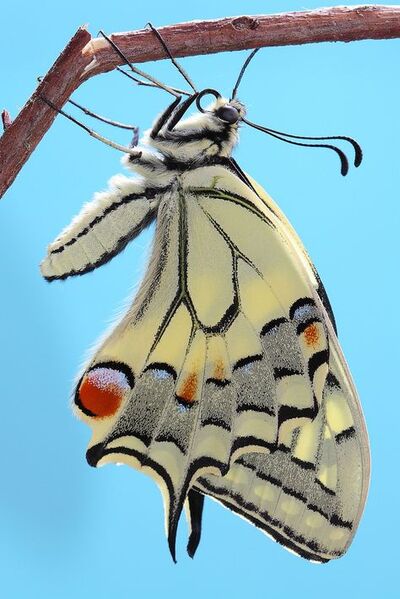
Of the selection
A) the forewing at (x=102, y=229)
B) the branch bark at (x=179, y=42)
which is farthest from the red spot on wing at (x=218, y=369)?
the branch bark at (x=179, y=42)

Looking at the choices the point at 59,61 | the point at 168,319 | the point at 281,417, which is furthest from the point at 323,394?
the point at 59,61

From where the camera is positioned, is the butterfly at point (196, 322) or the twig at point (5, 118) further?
the butterfly at point (196, 322)

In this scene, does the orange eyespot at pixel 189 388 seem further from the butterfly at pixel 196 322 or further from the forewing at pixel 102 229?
the forewing at pixel 102 229

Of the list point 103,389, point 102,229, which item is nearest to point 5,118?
point 102,229

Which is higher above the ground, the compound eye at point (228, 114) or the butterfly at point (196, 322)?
the compound eye at point (228, 114)

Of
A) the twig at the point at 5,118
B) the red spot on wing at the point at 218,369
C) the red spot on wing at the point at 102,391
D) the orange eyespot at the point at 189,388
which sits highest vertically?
the twig at the point at 5,118

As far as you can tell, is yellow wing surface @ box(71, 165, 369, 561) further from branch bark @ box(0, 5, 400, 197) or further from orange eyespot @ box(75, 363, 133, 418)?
branch bark @ box(0, 5, 400, 197)

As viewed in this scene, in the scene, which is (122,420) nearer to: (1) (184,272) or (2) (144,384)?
(2) (144,384)
